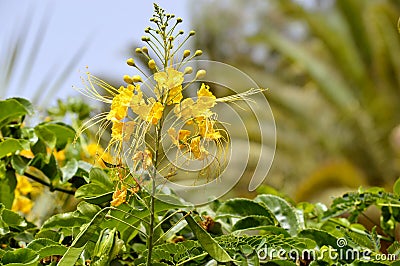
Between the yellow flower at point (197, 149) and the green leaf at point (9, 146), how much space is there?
0.24m

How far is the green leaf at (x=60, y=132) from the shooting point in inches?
33.5

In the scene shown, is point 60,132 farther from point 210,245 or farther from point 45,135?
point 210,245

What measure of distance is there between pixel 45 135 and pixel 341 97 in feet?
14.7

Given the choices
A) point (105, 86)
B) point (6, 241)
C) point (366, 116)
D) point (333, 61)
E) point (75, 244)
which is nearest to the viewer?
point (75, 244)

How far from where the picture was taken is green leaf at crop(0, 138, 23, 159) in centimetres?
72

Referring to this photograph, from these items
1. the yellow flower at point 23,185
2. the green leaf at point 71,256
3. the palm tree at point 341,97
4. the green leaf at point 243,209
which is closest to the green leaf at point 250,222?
the green leaf at point 243,209

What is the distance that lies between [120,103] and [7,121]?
0.30 meters

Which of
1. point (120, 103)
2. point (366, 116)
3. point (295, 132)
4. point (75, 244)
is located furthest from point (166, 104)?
point (295, 132)

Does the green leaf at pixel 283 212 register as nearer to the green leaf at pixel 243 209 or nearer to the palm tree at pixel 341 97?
the green leaf at pixel 243 209

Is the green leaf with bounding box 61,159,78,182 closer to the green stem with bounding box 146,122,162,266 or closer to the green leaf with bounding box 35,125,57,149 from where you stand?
the green leaf with bounding box 35,125,57,149

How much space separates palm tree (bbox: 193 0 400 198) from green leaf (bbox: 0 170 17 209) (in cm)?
334

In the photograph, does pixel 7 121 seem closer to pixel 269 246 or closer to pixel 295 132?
pixel 269 246

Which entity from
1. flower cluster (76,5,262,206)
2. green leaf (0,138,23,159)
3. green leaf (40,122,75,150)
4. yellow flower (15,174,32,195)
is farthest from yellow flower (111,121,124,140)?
yellow flower (15,174,32,195)

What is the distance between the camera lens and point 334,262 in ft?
2.13
